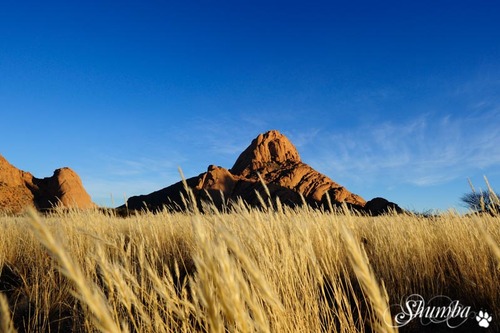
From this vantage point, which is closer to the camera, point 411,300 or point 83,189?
point 411,300

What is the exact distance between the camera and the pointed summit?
5761 cm

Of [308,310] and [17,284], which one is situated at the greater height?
[17,284]

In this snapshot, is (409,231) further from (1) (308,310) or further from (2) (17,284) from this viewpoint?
(2) (17,284)

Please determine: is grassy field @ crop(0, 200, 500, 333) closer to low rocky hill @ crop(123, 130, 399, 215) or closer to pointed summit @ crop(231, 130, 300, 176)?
low rocky hill @ crop(123, 130, 399, 215)

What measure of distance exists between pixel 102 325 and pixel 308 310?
1585mm

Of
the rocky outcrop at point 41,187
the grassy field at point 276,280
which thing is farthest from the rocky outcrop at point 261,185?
the grassy field at point 276,280

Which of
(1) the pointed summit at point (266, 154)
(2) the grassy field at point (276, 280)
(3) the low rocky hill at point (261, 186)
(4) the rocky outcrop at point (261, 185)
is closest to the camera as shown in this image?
(2) the grassy field at point (276, 280)

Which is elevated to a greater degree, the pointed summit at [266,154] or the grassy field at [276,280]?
the pointed summit at [266,154]

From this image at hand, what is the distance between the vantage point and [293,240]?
2.65 meters

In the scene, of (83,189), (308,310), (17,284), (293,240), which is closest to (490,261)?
(293,240)

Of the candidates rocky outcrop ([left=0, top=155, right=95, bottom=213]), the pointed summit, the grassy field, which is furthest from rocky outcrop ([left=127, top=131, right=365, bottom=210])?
the grassy field

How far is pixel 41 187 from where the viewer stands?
45094 millimetres

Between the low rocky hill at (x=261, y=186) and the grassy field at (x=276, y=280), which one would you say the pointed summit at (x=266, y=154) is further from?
the grassy field at (x=276, y=280)

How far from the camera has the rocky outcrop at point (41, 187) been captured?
3991 cm
